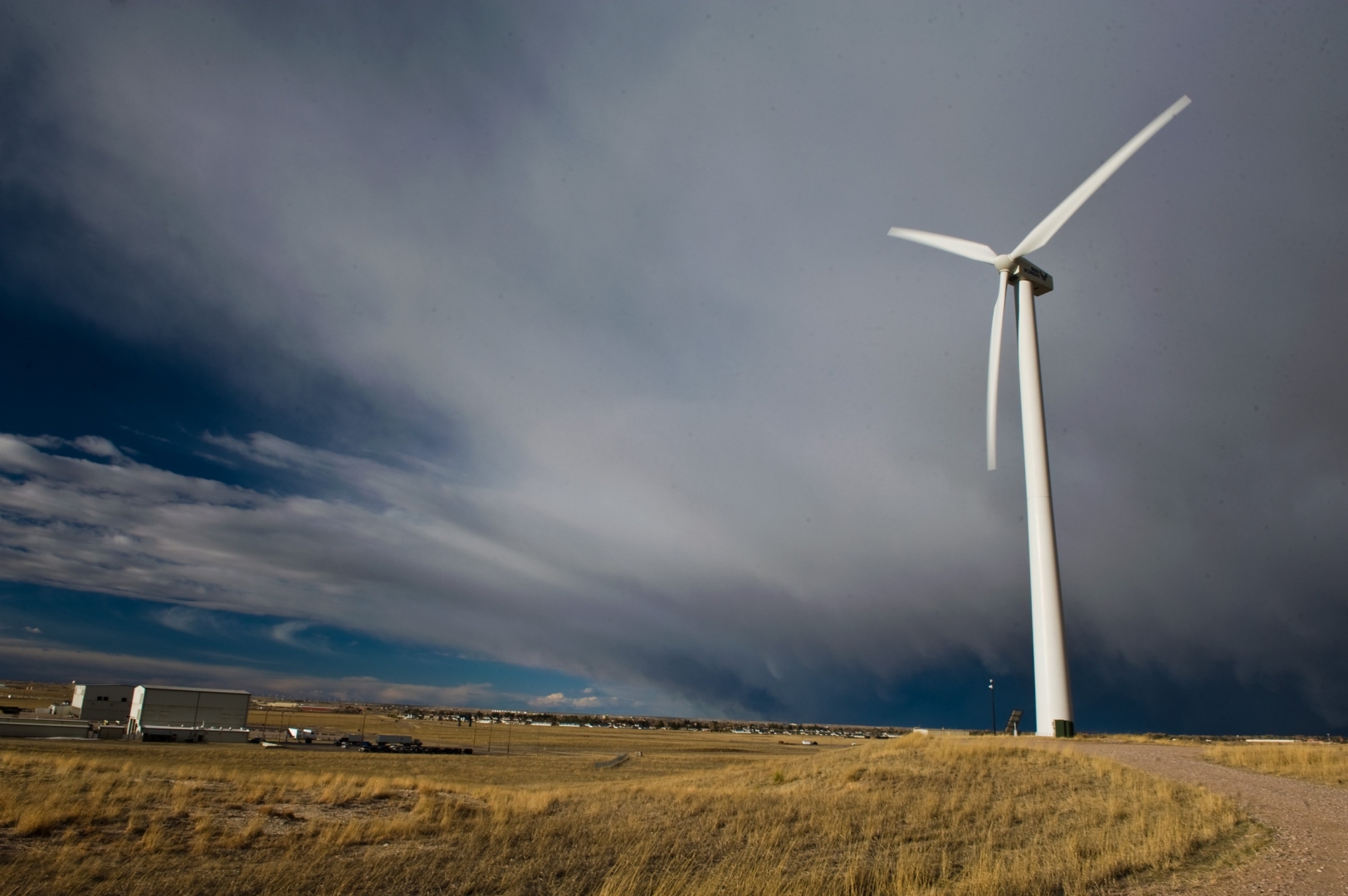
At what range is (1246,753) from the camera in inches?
1235

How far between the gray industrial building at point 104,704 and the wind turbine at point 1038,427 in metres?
91.4

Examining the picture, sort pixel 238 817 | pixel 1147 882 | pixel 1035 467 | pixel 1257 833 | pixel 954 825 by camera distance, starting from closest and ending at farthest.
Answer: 1. pixel 1147 882
2. pixel 1257 833
3. pixel 954 825
4. pixel 238 817
5. pixel 1035 467

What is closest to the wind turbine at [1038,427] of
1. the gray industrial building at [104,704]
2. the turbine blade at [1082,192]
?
the turbine blade at [1082,192]

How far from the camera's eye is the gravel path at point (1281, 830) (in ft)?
39.2

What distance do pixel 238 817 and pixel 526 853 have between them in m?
13.4

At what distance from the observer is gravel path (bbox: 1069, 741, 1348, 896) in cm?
1195

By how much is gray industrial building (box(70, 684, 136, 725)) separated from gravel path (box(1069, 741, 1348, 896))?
9621 cm

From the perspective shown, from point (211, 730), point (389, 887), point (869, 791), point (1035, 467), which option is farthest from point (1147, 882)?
point (211, 730)

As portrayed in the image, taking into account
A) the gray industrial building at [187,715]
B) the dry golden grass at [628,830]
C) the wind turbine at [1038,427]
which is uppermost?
the wind turbine at [1038,427]

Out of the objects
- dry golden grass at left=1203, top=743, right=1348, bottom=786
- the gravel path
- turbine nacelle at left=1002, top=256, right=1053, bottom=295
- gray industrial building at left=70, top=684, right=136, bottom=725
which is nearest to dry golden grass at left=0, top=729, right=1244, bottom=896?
the gravel path

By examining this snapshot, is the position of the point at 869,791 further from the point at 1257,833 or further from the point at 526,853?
the point at 526,853

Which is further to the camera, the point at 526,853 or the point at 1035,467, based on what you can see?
the point at 1035,467

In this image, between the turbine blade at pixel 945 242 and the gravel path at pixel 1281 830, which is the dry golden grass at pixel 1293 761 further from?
the turbine blade at pixel 945 242

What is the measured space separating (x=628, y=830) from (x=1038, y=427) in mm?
37964
